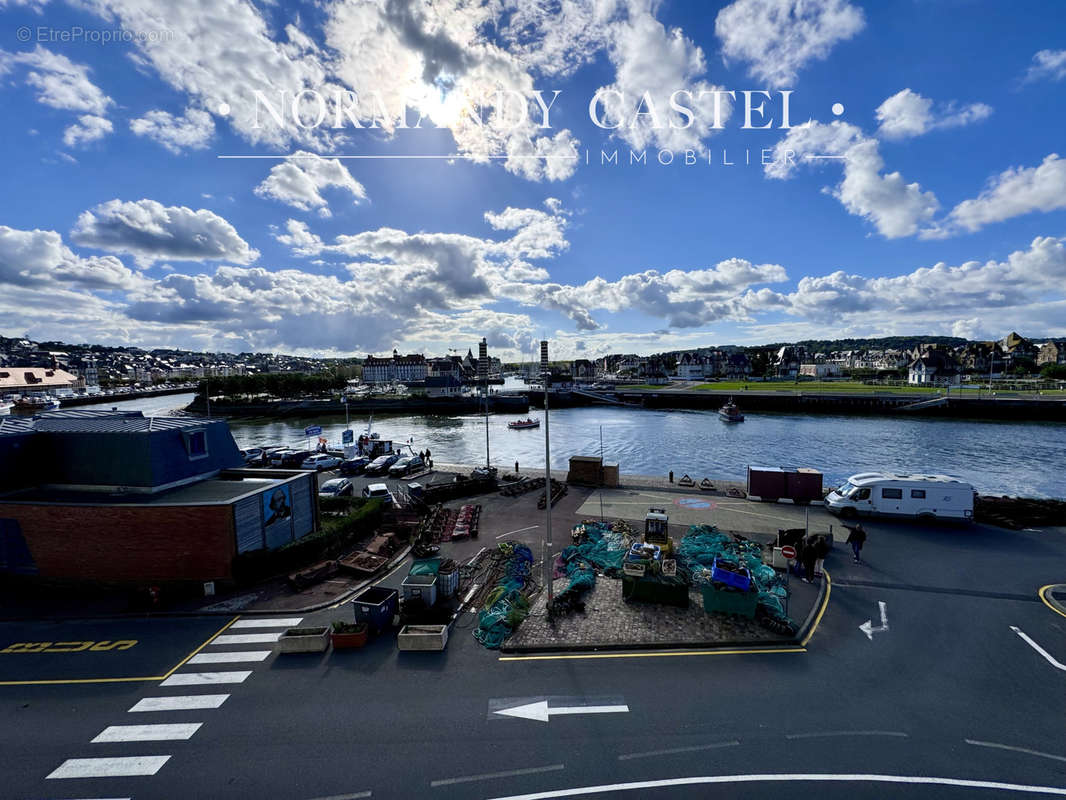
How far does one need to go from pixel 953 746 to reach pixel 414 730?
11.7 metres

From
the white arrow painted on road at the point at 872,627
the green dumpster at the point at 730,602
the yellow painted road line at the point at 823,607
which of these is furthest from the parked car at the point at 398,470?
the white arrow painted on road at the point at 872,627

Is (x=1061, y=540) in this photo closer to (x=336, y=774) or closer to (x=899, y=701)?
(x=899, y=701)

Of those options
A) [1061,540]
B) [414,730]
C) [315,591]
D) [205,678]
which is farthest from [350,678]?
[1061,540]

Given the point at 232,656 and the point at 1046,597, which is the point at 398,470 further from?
the point at 1046,597

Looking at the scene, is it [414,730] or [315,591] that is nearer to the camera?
[414,730]

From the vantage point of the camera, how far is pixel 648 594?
14930mm

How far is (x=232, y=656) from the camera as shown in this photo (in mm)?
12547

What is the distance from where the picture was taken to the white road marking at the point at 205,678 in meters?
11.4

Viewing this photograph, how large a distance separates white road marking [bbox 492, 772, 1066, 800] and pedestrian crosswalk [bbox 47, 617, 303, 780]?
761 centimetres

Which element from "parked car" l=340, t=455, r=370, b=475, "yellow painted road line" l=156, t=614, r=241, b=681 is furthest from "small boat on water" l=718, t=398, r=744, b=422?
"yellow painted road line" l=156, t=614, r=241, b=681

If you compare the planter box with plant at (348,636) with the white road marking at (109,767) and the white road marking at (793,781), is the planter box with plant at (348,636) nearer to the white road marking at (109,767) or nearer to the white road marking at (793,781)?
the white road marking at (109,767)

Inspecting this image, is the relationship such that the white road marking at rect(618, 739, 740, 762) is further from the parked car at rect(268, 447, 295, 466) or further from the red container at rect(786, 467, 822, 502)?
the parked car at rect(268, 447, 295, 466)

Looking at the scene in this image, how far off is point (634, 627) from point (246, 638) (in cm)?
1231

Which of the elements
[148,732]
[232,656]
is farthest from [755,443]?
[148,732]
